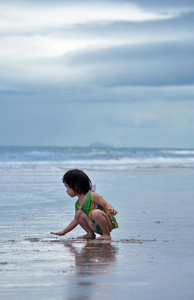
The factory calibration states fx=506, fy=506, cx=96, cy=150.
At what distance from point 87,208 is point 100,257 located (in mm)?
1423

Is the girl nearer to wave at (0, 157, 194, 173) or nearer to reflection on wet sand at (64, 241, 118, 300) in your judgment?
reflection on wet sand at (64, 241, 118, 300)

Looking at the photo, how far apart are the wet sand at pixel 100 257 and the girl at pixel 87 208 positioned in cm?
17

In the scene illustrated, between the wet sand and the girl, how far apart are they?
174mm

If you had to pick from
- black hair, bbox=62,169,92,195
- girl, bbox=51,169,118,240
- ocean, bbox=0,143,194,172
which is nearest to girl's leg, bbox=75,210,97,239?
girl, bbox=51,169,118,240

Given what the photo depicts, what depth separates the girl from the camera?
6059mm

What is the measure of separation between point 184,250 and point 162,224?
202cm

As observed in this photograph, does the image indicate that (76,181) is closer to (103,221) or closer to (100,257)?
(103,221)

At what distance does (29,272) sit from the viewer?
4.10 metres

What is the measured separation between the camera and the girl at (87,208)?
19.9 feet

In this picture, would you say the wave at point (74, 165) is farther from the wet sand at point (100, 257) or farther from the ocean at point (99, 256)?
the wet sand at point (100, 257)

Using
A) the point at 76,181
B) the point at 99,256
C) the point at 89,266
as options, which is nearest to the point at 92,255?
the point at 99,256

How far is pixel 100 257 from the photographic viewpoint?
4.76m

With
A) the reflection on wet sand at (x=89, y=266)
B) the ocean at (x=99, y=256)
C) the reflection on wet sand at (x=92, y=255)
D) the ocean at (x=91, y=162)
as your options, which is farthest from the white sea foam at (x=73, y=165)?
the reflection on wet sand at (x=89, y=266)

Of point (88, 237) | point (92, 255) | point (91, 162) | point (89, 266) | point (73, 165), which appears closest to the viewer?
point (89, 266)
